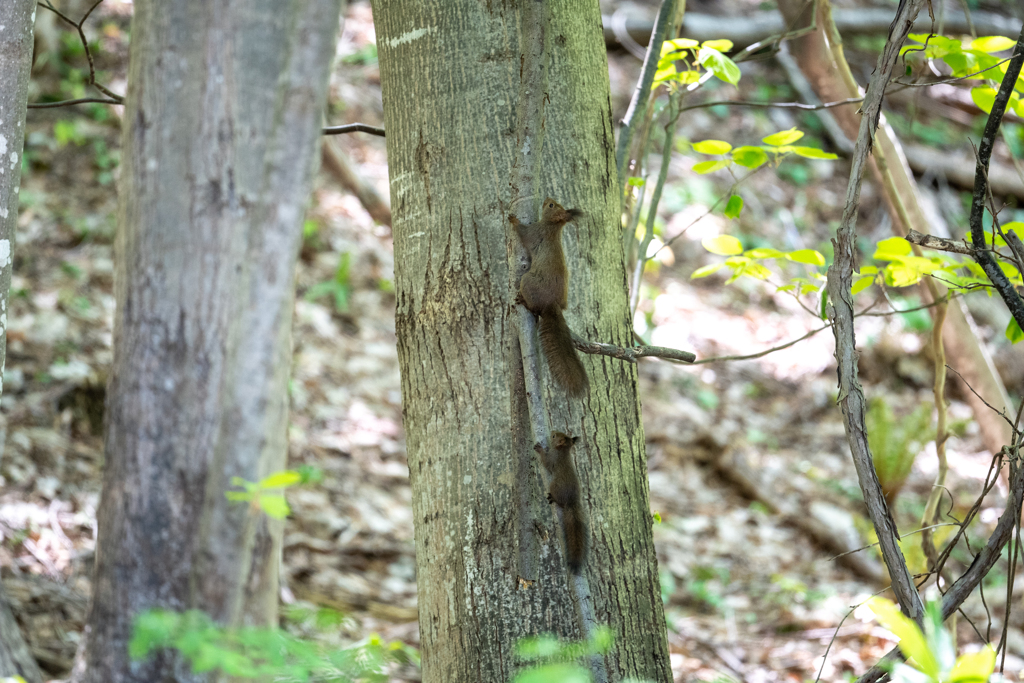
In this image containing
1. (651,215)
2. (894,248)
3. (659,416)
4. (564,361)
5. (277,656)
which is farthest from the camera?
(659,416)

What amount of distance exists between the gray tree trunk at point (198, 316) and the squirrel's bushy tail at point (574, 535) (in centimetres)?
191

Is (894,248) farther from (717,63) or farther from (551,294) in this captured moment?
(551,294)

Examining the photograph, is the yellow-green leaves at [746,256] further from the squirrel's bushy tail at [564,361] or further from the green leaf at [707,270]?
the squirrel's bushy tail at [564,361]

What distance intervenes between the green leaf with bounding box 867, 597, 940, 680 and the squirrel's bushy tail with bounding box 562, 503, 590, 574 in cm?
47

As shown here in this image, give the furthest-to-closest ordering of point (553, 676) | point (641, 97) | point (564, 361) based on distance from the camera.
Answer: point (641, 97)
point (564, 361)
point (553, 676)

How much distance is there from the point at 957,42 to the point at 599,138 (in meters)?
0.85

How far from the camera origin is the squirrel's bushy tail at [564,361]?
116 cm

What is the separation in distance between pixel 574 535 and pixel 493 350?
0.29m

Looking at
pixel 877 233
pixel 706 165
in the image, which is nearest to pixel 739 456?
pixel 877 233

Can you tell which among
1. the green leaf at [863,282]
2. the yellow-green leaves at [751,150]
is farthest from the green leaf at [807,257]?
the yellow-green leaves at [751,150]

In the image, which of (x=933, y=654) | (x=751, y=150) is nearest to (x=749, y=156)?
(x=751, y=150)

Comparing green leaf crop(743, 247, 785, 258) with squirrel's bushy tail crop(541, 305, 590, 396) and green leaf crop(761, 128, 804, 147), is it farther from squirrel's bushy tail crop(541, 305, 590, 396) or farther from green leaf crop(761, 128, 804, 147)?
squirrel's bushy tail crop(541, 305, 590, 396)

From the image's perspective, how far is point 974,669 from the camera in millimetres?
641

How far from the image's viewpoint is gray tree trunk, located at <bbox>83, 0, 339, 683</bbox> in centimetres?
253
